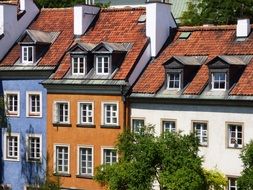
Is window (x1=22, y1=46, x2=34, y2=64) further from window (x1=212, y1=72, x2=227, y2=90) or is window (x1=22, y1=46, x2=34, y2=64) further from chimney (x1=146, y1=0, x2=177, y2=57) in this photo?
window (x1=212, y1=72, x2=227, y2=90)

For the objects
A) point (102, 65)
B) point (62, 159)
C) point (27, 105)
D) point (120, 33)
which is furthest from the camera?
point (27, 105)

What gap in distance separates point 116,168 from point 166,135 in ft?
10.5

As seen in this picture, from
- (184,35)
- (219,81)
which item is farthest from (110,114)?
(219,81)

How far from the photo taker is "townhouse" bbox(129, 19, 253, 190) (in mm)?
48969

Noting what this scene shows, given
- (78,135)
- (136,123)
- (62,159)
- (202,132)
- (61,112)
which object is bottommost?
(62,159)

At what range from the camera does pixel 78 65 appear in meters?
55.9

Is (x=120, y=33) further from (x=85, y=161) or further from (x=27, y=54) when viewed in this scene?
(x=85, y=161)

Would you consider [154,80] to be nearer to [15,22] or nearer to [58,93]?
[58,93]

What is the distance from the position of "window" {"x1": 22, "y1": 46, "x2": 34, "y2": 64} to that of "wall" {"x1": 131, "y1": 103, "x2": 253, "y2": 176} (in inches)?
425

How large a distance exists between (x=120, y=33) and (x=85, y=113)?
20.4 ft

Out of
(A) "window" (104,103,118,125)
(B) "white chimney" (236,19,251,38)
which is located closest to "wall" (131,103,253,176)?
(A) "window" (104,103,118,125)

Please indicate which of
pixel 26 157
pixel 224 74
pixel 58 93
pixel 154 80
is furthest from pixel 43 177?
pixel 224 74

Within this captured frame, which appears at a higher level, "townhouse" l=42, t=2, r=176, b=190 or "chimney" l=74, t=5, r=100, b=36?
"chimney" l=74, t=5, r=100, b=36

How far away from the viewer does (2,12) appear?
2370 inches
